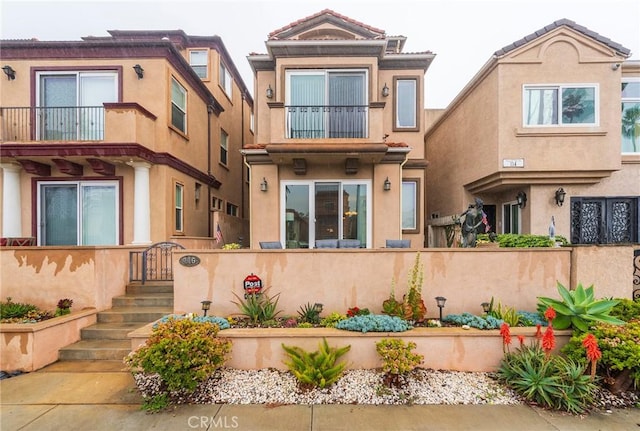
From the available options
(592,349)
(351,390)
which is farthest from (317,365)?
(592,349)

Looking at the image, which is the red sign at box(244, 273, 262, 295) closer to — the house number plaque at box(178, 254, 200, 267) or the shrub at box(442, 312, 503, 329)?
the house number plaque at box(178, 254, 200, 267)

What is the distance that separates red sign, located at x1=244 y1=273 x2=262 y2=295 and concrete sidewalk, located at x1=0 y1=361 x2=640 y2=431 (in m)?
1.86

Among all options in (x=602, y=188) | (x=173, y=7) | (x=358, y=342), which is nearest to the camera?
(x=358, y=342)

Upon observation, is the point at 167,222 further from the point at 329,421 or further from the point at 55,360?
the point at 329,421

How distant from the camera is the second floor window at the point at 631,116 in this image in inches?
346

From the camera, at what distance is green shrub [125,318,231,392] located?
11.6ft

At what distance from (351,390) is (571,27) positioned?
451 inches

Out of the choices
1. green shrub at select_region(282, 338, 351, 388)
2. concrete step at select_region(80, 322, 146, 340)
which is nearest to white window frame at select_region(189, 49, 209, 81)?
concrete step at select_region(80, 322, 146, 340)

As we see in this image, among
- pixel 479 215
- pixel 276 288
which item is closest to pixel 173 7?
pixel 276 288

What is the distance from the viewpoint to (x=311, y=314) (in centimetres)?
504

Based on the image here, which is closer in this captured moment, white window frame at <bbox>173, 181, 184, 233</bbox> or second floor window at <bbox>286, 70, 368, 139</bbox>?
second floor window at <bbox>286, 70, 368, 139</bbox>

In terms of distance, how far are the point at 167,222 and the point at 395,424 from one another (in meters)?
7.70

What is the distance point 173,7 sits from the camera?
10750mm

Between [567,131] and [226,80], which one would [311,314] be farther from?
[226,80]
